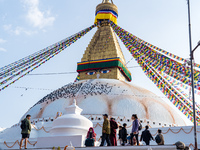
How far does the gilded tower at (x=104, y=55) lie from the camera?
22.0 meters

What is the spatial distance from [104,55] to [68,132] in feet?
47.9

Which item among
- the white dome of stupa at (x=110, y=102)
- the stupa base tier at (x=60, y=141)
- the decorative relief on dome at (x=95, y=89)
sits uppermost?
the decorative relief on dome at (x=95, y=89)

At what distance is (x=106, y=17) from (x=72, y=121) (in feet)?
58.1

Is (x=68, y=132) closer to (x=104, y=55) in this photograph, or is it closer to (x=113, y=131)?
(x=113, y=131)

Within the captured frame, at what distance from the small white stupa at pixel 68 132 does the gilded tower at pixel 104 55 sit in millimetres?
11245

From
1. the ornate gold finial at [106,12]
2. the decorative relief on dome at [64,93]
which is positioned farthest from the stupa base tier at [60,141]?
the ornate gold finial at [106,12]

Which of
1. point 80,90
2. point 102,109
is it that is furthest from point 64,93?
point 102,109

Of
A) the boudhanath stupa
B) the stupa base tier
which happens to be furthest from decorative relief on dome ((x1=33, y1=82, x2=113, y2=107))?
the stupa base tier

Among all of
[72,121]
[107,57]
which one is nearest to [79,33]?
[107,57]

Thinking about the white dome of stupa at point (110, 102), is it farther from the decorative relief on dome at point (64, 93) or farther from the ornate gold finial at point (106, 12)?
the ornate gold finial at point (106, 12)

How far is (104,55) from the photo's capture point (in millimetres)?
22906

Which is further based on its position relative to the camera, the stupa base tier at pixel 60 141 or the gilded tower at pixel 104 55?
the gilded tower at pixel 104 55

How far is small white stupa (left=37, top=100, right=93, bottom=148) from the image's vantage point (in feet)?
26.1

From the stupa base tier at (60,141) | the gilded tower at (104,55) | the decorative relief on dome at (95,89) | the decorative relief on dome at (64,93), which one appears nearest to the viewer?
the stupa base tier at (60,141)
